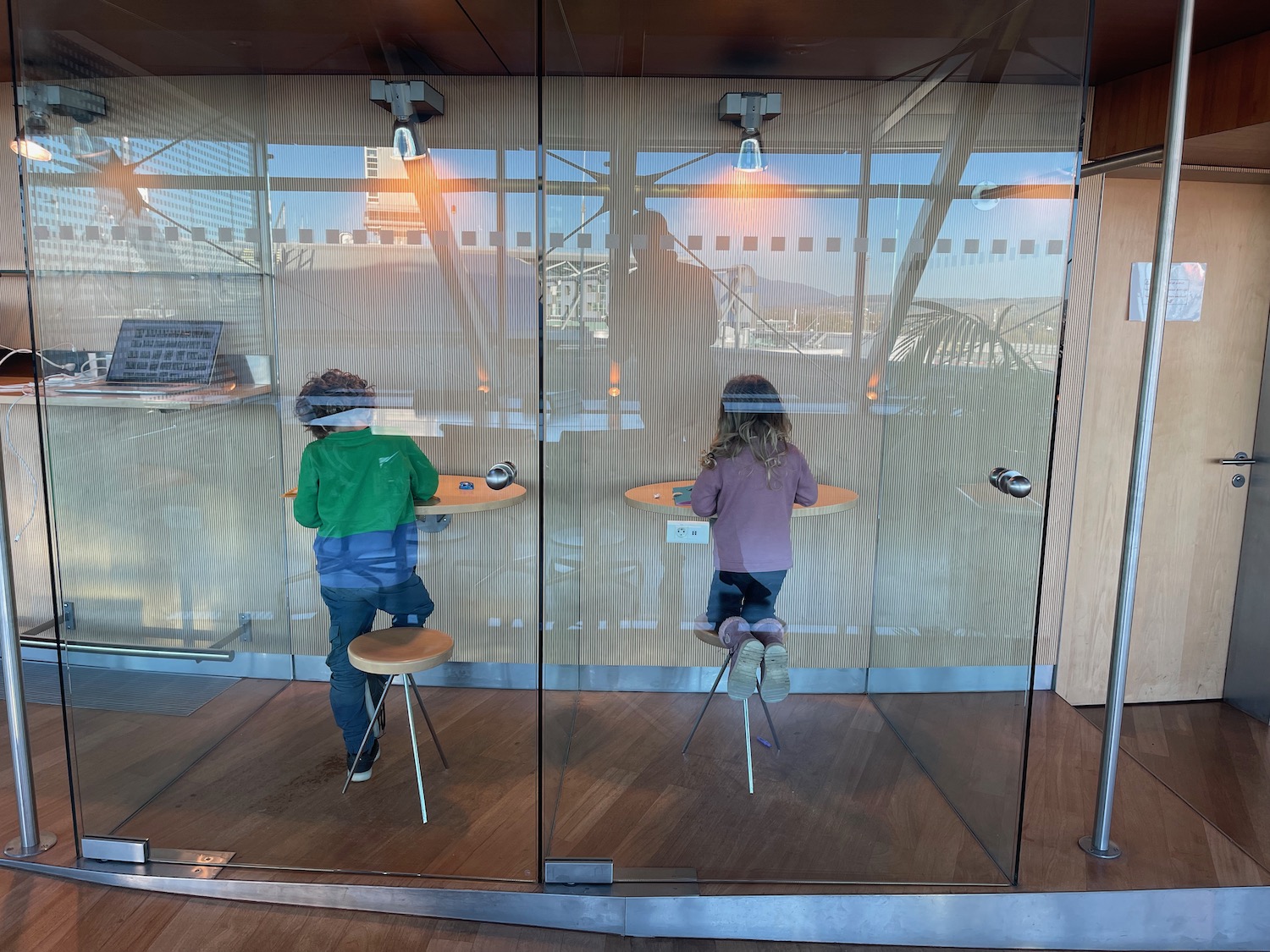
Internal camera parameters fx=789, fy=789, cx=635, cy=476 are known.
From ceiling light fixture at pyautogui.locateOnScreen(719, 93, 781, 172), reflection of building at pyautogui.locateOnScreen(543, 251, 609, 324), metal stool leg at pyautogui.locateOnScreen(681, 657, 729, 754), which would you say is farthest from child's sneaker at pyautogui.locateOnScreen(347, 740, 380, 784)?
ceiling light fixture at pyautogui.locateOnScreen(719, 93, 781, 172)

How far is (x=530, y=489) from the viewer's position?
2123 millimetres

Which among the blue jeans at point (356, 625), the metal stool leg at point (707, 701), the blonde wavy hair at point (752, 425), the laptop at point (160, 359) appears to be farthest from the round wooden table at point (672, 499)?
the laptop at point (160, 359)

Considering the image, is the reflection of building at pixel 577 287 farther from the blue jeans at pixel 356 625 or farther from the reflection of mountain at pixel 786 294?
the blue jeans at pixel 356 625

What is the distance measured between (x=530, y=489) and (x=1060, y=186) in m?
1.52

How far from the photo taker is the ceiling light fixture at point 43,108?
2027mm

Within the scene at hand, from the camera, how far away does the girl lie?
6.95 feet

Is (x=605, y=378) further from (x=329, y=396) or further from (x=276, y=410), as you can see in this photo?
(x=276, y=410)

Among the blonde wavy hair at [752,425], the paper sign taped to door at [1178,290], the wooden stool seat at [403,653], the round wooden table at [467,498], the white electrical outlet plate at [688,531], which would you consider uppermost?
the paper sign taped to door at [1178,290]

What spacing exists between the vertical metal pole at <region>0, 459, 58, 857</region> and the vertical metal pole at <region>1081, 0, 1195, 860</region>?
9.85 feet

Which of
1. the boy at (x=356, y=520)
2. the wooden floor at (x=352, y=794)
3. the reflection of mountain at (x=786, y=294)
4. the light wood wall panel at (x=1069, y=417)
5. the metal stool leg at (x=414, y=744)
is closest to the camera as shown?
the reflection of mountain at (x=786, y=294)

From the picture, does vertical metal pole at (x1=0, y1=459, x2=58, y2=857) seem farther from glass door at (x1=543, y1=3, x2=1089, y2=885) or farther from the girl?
the girl

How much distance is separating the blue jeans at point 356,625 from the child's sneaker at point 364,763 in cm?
4

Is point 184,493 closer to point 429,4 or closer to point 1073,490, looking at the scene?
point 429,4

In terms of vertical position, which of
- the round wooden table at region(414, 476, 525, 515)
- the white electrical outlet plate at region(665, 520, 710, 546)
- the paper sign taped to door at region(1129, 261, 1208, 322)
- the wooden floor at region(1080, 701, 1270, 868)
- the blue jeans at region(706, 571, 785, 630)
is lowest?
the wooden floor at region(1080, 701, 1270, 868)
